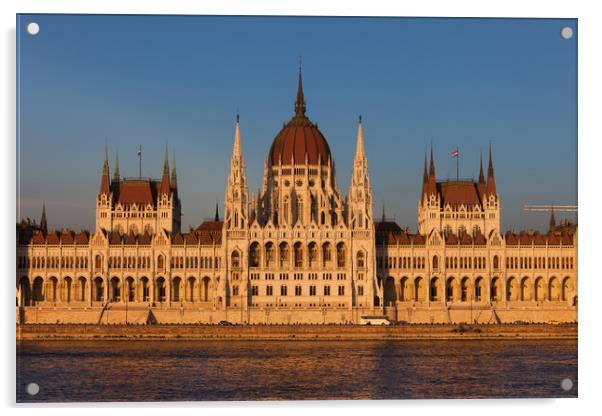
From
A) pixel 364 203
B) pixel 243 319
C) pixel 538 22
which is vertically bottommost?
pixel 243 319

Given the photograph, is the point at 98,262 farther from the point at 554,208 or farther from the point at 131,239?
the point at 554,208

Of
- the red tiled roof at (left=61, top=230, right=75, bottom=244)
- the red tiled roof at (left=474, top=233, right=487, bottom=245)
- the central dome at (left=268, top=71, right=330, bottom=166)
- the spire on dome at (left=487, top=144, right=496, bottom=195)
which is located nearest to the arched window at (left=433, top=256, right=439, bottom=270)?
the red tiled roof at (left=474, top=233, right=487, bottom=245)

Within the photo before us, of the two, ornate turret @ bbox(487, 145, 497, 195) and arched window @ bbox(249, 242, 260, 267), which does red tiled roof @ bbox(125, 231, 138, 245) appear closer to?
arched window @ bbox(249, 242, 260, 267)

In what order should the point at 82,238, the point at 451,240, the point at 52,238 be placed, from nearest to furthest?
the point at 52,238 < the point at 82,238 < the point at 451,240

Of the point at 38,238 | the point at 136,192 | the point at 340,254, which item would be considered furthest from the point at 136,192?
the point at 340,254
